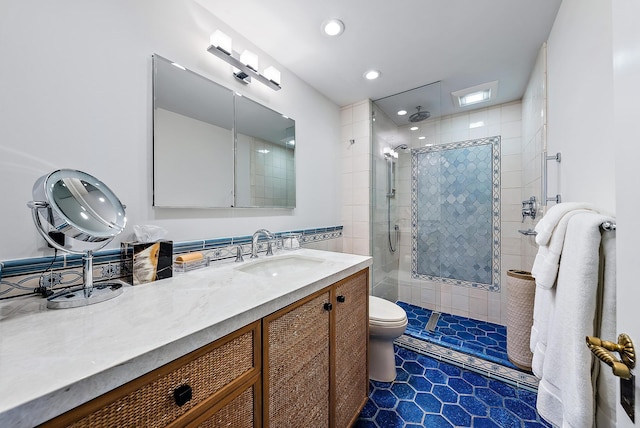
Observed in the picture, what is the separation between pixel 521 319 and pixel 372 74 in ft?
7.27

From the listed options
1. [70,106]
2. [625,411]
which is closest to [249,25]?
[70,106]

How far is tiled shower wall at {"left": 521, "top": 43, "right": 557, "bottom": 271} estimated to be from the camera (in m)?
1.71

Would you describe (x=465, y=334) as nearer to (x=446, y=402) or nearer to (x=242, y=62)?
(x=446, y=402)

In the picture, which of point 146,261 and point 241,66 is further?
point 241,66

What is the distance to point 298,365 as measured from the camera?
94 centimetres

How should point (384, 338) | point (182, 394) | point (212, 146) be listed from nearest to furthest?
point (182, 394) < point (212, 146) < point (384, 338)

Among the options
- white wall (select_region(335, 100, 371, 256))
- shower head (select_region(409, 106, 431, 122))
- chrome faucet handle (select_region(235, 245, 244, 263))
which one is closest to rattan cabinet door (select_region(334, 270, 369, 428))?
chrome faucet handle (select_region(235, 245, 244, 263))

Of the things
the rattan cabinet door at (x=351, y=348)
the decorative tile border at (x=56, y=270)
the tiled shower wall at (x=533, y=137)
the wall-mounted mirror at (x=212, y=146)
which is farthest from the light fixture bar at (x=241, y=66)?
the tiled shower wall at (x=533, y=137)

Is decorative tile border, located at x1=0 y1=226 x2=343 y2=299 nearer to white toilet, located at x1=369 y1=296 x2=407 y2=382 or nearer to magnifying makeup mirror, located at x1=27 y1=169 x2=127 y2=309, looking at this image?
magnifying makeup mirror, located at x1=27 y1=169 x2=127 y2=309

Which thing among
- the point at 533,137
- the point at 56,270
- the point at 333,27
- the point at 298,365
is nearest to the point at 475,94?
the point at 533,137

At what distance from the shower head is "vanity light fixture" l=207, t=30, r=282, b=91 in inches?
59.9

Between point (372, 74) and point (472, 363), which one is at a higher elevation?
point (372, 74)

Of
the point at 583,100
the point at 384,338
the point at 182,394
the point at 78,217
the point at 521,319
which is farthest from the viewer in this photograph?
the point at 521,319

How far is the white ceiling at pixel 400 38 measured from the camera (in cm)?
137
